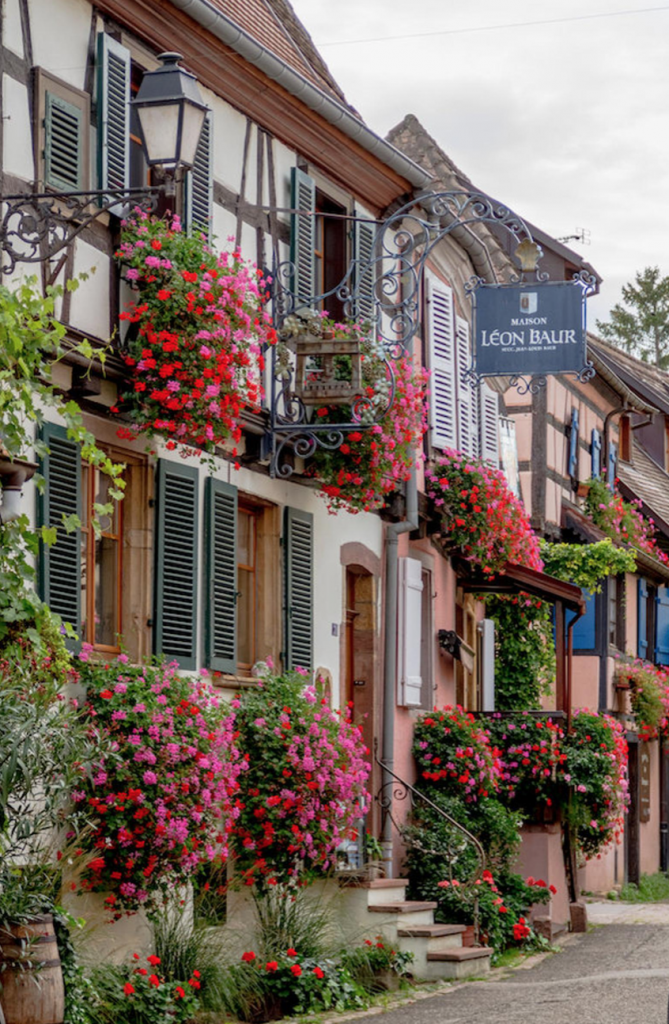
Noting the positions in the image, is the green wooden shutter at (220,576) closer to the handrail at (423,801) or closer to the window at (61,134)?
the window at (61,134)

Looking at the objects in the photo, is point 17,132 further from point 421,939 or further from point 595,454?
point 595,454

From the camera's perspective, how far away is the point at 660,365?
171 ft

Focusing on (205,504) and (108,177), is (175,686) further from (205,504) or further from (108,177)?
(108,177)

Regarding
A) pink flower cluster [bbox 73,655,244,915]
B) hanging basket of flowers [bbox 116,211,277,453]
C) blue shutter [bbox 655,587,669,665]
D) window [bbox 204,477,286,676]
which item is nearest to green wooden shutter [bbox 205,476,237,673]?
window [bbox 204,477,286,676]

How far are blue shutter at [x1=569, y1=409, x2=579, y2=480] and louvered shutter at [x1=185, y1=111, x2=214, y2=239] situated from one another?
14.7 metres

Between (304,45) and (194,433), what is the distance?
6.66 metres

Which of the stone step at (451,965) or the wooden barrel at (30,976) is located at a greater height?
the wooden barrel at (30,976)

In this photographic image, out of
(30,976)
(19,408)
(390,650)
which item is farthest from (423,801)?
(30,976)

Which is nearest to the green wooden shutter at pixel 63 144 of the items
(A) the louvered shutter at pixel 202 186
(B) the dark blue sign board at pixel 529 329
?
(A) the louvered shutter at pixel 202 186

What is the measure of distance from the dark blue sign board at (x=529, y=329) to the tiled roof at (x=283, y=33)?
2.40 m

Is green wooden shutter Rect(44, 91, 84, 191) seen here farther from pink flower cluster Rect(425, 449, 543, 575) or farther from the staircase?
pink flower cluster Rect(425, 449, 543, 575)

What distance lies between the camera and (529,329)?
1448 cm

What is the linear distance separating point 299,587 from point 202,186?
3.33 meters

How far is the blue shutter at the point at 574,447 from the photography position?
89.1 feet
